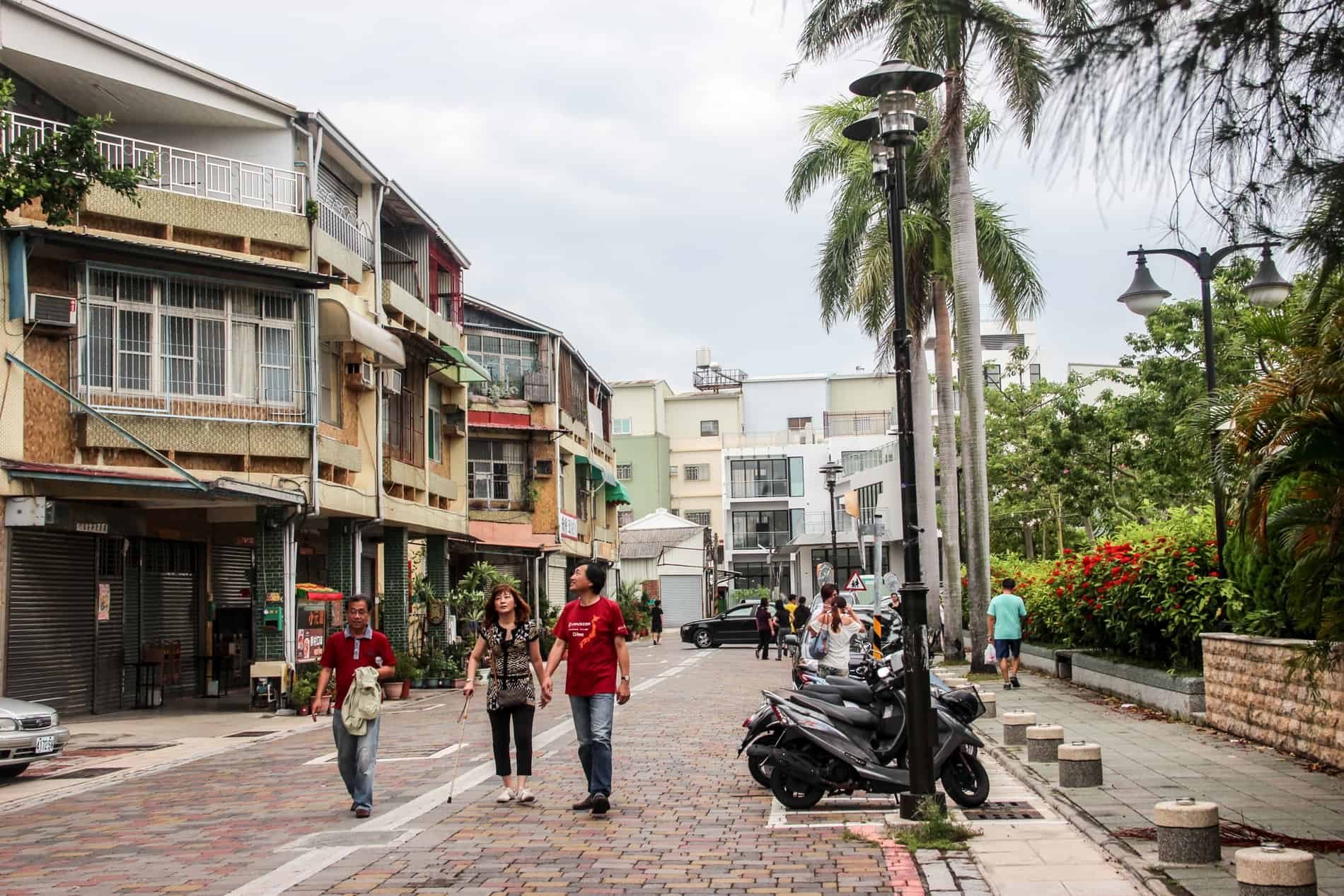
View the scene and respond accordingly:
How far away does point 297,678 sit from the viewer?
71.7ft

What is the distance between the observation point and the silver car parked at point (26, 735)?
13.5 metres

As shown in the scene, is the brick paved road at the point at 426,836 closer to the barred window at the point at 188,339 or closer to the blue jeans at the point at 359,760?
the blue jeans at the point at 359,760

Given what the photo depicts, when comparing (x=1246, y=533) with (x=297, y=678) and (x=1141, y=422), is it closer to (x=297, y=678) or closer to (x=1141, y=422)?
(x=297, y=678)

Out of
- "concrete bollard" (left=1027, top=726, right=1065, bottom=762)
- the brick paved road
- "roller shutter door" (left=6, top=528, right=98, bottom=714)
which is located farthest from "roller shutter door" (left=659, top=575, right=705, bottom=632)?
"concrete bollard" (left=1027, top=726, right=1065, bottom=762)

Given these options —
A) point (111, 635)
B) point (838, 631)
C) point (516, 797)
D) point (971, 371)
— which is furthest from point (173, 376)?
point (971, 371)

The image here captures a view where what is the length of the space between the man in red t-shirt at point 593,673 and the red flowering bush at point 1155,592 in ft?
25.9

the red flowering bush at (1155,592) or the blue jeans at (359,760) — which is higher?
the red flowering bush at (1155,592)

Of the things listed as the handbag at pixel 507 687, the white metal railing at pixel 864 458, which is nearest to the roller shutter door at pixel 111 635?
the handbag at pixel 507 687

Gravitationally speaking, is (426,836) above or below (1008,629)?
below

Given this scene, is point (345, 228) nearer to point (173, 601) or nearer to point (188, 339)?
point (188, 339)


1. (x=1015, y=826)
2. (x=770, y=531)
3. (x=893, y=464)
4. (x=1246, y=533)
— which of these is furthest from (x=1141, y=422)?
(x=770, y=531)

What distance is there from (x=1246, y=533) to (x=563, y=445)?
118ft

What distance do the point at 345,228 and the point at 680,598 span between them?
170 feet

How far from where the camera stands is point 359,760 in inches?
417
